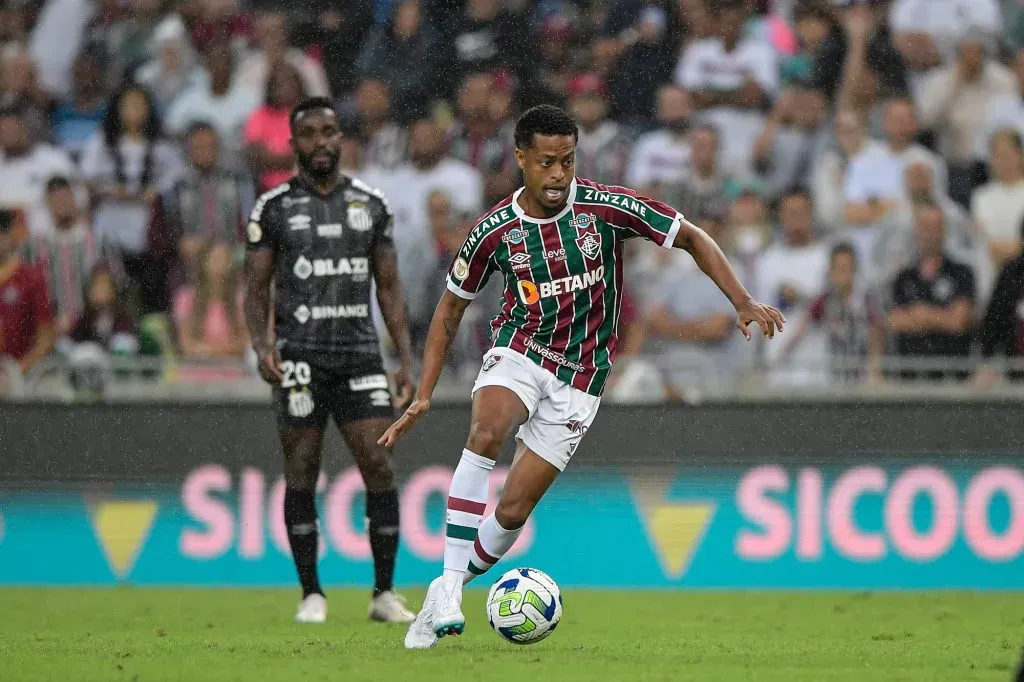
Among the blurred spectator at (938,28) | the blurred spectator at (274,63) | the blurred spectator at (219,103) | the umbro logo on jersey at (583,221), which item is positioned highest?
the blurred spectator at (938,28)

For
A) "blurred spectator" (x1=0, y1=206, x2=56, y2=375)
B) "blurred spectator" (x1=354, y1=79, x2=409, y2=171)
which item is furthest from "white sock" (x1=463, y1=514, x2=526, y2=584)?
"blurred spectator" (x1=354, y1=79, x2=409, y2=171)

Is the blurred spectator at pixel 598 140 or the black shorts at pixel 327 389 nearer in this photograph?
the black shorts at pixel 327 389

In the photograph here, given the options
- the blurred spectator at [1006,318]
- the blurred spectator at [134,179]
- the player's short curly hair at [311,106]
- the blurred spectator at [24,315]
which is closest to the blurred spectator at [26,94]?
the blurred spectator at [134,179]

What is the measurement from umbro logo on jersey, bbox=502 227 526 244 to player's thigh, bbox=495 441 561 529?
98 cm

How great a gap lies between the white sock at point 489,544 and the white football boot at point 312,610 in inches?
66.8

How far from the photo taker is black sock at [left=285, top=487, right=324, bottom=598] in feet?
28.4

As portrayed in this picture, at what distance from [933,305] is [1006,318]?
1.86ft

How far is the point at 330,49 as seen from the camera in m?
15.1

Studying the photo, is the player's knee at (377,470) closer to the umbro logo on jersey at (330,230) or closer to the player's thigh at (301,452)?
the player's thigh at (301,452)

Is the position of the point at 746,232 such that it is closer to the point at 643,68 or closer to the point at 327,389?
the point at 643,68

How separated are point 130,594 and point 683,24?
7556 mm

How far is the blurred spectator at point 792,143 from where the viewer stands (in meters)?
13.8

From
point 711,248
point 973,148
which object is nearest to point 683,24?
point 973,148

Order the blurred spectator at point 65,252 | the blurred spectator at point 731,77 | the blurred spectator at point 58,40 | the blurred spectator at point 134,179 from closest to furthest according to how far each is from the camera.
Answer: the blurred spectator at point 65,252
the blurred spectator at point 134,179
the blurred spectator at point 731,77
the blurred spectator at point 58,40
